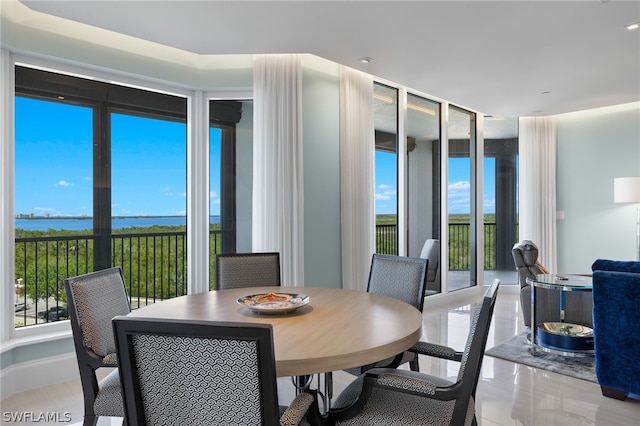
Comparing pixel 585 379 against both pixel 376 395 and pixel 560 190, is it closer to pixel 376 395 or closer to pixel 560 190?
pixel 376 395

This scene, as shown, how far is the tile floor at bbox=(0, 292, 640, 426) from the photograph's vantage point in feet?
8.36

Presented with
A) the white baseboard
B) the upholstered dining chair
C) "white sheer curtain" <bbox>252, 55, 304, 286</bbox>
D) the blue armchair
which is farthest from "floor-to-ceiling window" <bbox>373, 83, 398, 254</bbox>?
the upholstered dining chair

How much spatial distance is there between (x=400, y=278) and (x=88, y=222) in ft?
9.09

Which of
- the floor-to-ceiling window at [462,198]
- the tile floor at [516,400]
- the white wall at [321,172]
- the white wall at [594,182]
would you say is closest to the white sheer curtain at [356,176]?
the white wall at [321,172]

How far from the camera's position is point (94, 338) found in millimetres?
1932

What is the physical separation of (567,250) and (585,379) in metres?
4.05

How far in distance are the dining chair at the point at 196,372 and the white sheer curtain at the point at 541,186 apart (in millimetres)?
6601

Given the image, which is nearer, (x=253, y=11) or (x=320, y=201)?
(x=253, y=11)

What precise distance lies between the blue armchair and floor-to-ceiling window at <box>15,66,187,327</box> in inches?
143

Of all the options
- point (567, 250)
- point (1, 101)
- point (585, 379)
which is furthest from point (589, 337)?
point (1, 101)

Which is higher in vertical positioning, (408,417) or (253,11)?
(253,11)

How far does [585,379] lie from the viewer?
10.3 feet

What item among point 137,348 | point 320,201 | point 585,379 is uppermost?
point 320,201

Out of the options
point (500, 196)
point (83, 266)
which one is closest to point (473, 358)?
point (83, 266)
